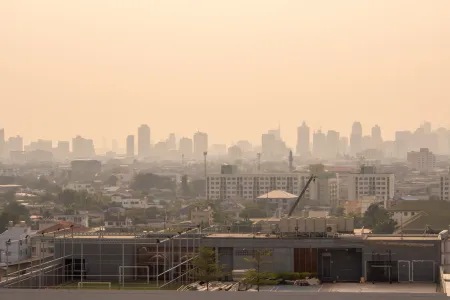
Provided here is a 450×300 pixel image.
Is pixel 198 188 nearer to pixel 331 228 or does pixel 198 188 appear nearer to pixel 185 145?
pixel 331 228

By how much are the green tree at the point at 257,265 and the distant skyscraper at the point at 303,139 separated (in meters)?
151

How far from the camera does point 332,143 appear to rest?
529ft

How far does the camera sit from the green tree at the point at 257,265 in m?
8.80

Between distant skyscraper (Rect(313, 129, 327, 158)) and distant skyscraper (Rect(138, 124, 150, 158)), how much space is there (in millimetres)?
28525

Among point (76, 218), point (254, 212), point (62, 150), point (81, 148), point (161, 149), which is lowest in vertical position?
point (76, 218)

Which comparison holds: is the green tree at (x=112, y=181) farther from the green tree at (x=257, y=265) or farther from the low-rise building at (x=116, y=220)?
the green tree at (x=257, y=265)

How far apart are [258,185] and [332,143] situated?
87.5 meters

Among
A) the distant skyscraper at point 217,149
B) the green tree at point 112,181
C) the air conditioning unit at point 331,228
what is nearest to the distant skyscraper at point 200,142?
the distant skyscraper at point 217,149

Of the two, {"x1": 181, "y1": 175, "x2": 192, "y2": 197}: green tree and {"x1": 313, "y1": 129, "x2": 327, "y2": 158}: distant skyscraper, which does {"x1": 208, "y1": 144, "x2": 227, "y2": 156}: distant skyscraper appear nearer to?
{"x1": 313, "y1": 129, "x2": 327, "y2": 158}: distant skyscraper

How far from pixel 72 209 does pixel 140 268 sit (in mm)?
47108

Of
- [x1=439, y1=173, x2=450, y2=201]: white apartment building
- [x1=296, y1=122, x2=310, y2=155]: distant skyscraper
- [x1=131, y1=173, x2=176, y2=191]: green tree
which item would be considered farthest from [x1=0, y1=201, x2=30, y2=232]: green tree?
[x1=296, y1=122, x2=310, y2=155]: distant skyscraper

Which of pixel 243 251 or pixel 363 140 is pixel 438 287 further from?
pixel 363 140

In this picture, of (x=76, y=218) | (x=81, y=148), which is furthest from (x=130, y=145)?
(x=76, y=218)

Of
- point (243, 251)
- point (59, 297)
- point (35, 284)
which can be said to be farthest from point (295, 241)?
point (59, 297)
